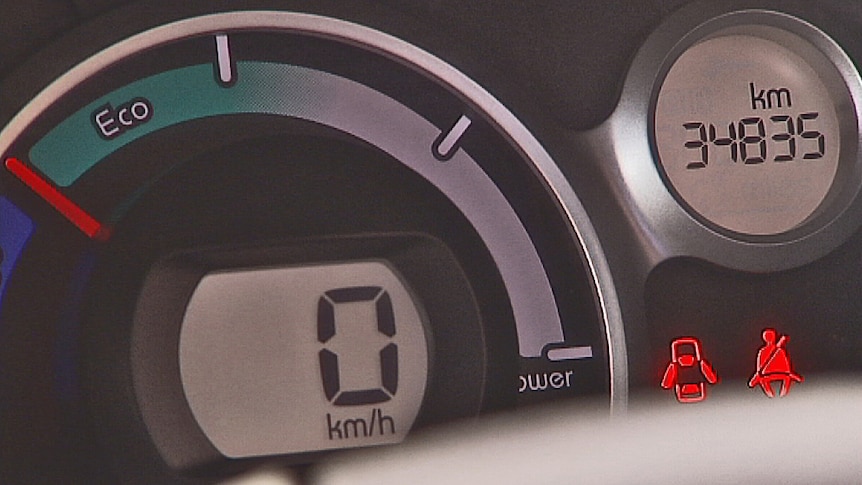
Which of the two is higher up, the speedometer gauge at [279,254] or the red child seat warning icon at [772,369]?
the speedometer gauge at [279,254]

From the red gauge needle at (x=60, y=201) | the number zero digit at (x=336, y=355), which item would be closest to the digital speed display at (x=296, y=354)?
the number zero digit at (x=336, y=355)

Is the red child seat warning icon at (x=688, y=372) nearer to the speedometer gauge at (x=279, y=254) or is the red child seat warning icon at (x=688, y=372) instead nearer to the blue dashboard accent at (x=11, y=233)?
the speedometer gauge at (x=279, y=254)

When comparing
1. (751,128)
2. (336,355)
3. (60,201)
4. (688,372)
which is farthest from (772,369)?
(60,201)

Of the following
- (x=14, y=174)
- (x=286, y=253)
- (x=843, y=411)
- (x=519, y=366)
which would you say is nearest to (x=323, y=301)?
(x=286, y=253)

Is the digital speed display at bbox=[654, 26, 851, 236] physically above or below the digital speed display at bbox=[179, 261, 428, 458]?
above

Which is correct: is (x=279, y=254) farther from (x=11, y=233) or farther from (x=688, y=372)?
(x=688, y=372)

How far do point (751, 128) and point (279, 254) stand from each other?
456 mm

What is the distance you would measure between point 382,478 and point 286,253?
0.78 meters

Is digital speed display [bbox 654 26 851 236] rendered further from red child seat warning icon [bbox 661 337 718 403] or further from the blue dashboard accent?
the blue dashboard accent

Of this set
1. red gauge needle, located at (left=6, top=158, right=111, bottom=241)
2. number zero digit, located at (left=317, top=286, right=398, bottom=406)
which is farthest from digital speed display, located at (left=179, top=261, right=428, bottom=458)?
red gauge needle, located at (left=6, top=158, right=111, bottom=241)

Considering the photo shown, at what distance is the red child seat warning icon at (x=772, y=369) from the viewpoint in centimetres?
129

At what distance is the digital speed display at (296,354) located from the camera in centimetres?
122

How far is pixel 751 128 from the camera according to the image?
1275 millimetres

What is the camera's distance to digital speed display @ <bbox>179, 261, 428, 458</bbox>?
1.22 metres
